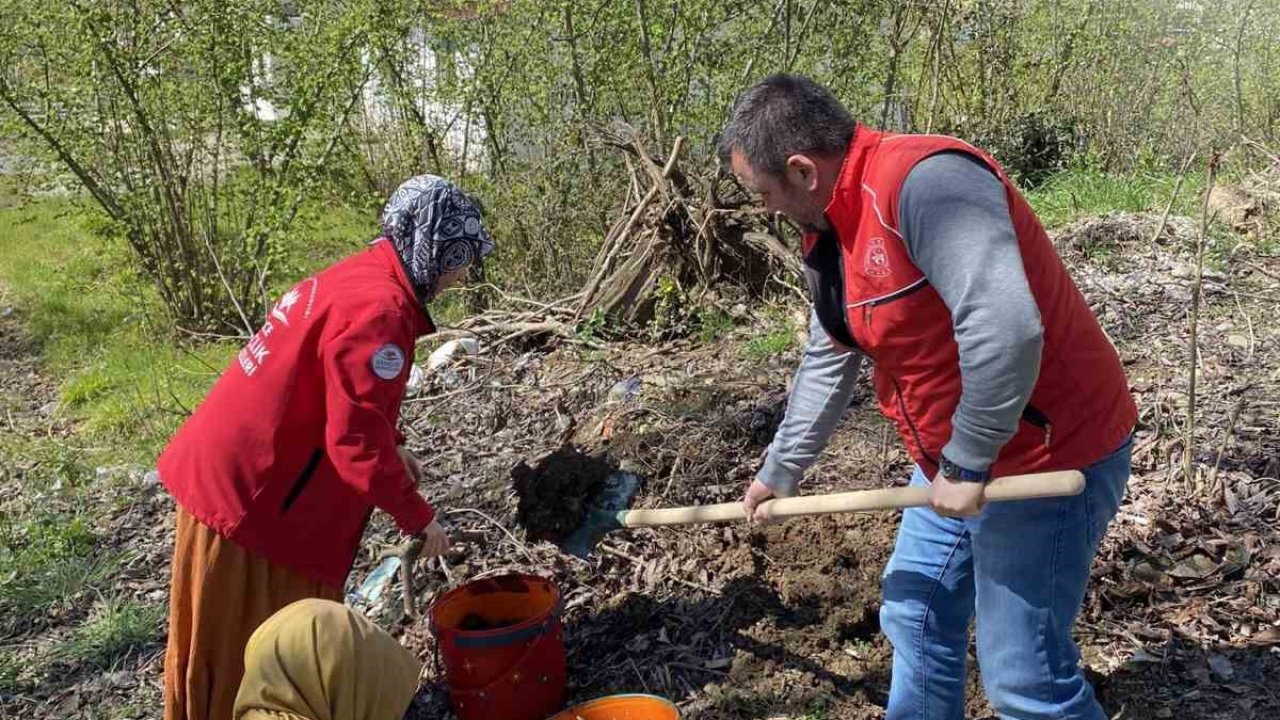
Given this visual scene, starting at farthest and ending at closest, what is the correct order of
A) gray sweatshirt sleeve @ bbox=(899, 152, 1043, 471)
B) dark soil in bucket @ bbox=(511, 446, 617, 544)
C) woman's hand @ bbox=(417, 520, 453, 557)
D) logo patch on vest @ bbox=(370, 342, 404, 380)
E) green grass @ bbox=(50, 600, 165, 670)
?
green grass @ bbox=(50, 600, 165, 670) → dark soil in bucket @ bbox=(511, 446, 617, 544) → woman's hand @ bbox=(417, 520, 453, 557) → logo patch on vest @ bbox=(370, 342, 404, 380) → gray sweatshirt sleeve @ bbox=(899, 152, 1043, 471)

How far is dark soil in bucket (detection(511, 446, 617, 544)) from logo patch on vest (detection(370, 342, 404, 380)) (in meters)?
0.99

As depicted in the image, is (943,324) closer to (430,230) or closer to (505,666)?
(430,230)

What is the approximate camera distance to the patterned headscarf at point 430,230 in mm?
2975

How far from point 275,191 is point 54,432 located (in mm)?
2334

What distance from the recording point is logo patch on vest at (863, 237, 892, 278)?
2.31 metres

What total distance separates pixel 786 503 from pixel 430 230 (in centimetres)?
121

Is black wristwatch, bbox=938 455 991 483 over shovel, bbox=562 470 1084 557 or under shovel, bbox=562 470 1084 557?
over

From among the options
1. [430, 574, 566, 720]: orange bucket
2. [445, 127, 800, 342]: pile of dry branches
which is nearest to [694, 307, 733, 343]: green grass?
[445, 127, 800, 342]: pile of dry branches

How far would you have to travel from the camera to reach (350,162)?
8.67 meters

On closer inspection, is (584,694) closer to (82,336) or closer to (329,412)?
(329,412)

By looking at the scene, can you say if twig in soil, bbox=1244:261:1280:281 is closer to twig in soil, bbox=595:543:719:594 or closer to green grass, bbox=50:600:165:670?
twig in soil, bbox=595:543:719:594

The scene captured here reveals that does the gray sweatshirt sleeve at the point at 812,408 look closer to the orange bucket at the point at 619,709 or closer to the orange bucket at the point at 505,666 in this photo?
the orange bucket at the point at 619,709

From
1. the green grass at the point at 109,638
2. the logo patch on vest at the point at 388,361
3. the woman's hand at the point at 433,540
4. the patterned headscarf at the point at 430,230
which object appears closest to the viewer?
the logo patch on vest at the point at 388,361

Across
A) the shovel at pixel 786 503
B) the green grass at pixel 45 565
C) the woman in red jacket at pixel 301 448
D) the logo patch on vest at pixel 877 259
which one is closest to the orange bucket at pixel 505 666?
the shovel at pixel 786 503
